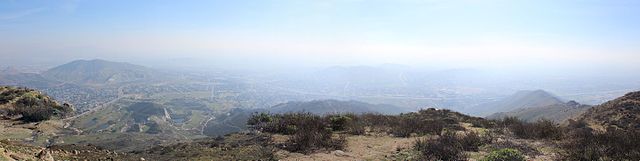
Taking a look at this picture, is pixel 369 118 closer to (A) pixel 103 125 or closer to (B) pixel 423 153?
(B) pixel 423 153

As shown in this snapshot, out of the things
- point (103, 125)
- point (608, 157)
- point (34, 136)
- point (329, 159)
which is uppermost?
point (608, 157)

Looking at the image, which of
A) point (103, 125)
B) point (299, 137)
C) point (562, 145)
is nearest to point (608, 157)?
point (562, 145)

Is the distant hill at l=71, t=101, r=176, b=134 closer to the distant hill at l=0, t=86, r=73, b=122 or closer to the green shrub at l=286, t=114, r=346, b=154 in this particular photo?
the distant hill at l=0, t=86, r=73, b=122

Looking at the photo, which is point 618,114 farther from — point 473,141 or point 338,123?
point 338,123

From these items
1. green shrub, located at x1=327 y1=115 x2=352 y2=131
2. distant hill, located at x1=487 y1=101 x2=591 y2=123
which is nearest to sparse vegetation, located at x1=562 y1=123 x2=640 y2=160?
green shrub, located at x1=327 y1=115 x2=352 y2=131

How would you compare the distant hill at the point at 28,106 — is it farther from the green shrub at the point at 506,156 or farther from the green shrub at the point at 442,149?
the green shrub at the point at 506,156

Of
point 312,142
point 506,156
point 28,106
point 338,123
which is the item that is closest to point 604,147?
point 506,156

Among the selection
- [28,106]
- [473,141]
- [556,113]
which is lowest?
[556,113]

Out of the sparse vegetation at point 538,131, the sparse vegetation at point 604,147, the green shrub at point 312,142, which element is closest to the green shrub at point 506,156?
the sparse vegetation at point 604,147
